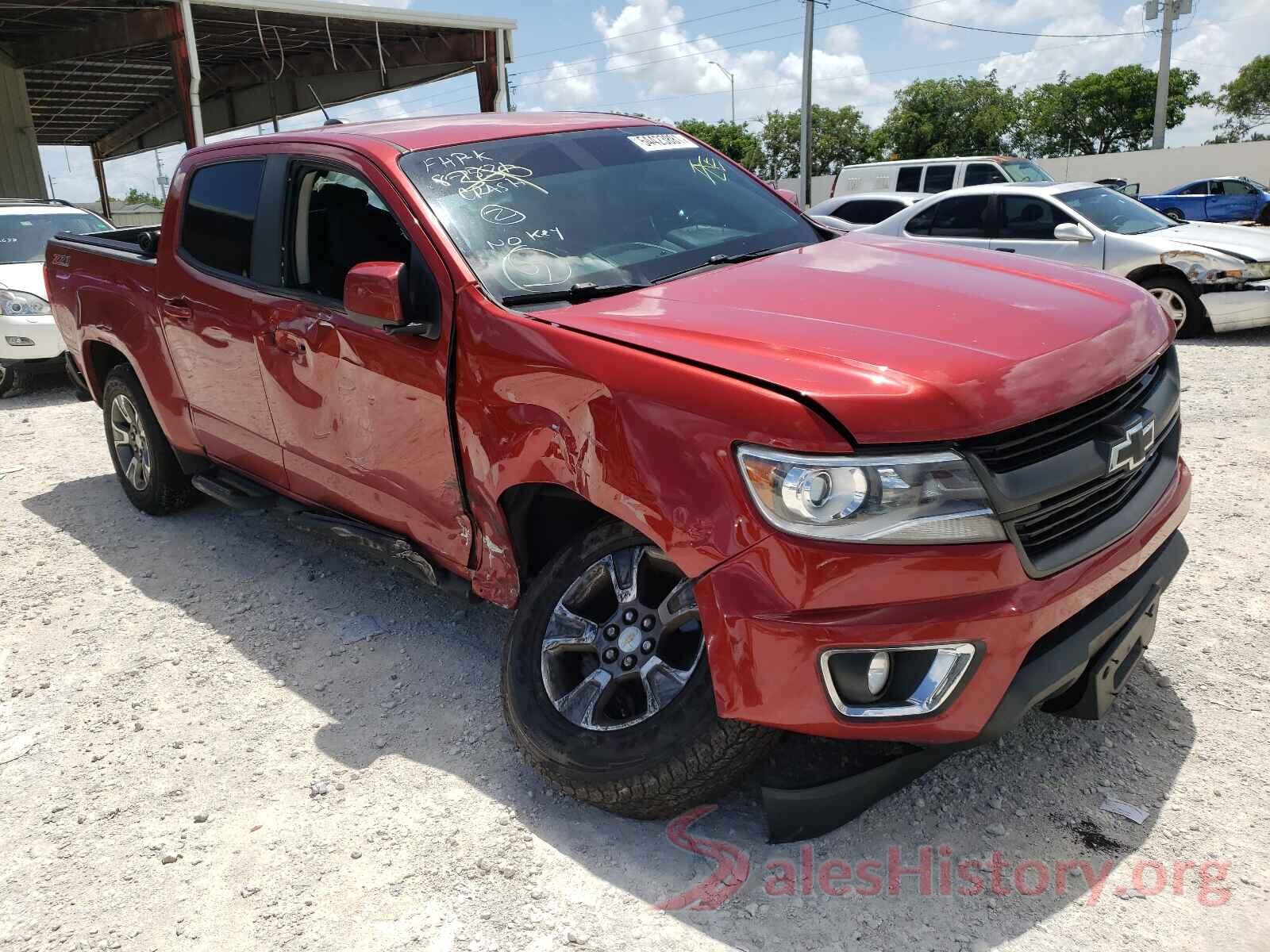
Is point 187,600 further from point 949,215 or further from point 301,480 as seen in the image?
point 949,215

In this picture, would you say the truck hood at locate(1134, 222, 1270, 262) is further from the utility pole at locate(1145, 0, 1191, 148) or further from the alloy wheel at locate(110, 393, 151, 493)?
the utility pole at locate(1145, 0, 1191, 148)

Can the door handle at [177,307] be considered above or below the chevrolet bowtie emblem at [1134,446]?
above

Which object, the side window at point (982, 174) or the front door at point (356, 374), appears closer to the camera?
the front door at point (356, 374)

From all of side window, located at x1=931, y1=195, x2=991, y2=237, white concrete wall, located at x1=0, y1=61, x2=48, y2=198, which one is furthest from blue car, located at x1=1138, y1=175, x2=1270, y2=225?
white concrete wall, located at x1=0, y1=61, x2=48, y2=198

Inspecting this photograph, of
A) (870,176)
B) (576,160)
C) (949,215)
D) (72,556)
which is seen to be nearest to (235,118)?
(870,176)

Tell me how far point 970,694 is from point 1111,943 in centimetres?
66

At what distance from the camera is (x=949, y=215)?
10.1 metres

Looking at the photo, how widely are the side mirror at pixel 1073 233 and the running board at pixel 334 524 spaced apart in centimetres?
757

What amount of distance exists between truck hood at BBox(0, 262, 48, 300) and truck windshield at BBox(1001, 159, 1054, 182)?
39.4 feet

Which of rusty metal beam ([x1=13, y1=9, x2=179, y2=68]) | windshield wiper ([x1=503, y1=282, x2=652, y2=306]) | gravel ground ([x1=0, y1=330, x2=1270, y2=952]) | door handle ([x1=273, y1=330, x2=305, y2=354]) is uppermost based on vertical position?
rusty metal beam ([x1=13, y1=9, x2=179, y2=68])

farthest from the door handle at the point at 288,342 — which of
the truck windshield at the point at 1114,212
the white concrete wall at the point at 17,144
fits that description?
the white concrete wall at the point at 17,144

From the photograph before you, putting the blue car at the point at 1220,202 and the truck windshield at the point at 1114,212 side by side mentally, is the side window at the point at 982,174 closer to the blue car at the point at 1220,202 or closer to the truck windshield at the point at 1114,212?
the truck windshield at the point at 1114,212

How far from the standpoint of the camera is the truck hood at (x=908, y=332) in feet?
7.02

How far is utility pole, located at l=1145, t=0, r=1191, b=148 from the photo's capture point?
3406cm
